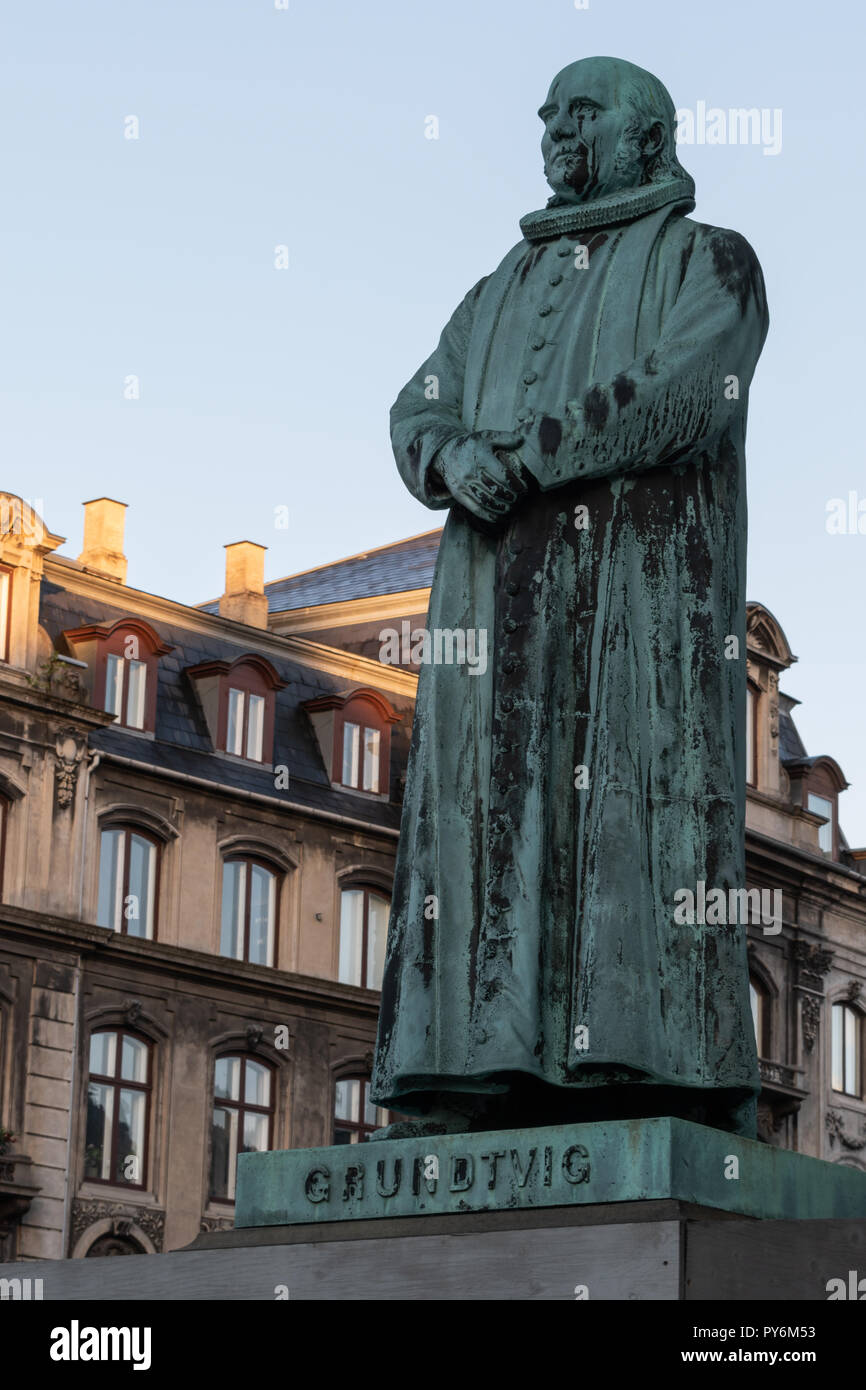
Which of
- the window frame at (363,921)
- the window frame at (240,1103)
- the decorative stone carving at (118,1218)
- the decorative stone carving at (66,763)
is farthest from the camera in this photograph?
the window frame at (363,921)

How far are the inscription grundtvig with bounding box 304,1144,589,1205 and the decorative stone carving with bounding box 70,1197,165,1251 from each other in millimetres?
28938

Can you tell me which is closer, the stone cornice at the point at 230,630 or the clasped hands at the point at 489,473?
the clasped hands at the point at 489,473

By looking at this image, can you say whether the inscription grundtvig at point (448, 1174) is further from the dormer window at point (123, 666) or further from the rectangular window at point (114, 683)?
the rectangular window at point (114, 683)

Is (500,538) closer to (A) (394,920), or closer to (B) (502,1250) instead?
(A) (394,920)

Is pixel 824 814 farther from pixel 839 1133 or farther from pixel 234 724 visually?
pixel 234 724

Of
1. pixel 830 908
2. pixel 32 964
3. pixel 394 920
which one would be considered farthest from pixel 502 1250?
pixel 830 908

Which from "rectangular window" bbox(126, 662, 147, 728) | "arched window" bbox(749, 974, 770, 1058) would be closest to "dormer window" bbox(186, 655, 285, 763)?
"rectangular window" bbox(126, 662, 147, 728)

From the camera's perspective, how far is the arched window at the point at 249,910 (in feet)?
126

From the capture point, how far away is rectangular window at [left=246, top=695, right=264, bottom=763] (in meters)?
40.0

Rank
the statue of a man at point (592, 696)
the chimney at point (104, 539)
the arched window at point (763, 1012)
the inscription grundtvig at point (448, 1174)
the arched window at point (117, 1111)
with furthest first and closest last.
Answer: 1. the arched window at point (763, 1012)
2. the chimney at point (104, 539)
3. the arched window at point (117, 1111)
4. the statue of a man at point (592, 696)
5. the inscription grundtvig at point (448, 1174)

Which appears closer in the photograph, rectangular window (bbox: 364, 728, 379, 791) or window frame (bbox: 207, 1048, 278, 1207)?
window frame (bbox: 207, 1048, 278, 1207)

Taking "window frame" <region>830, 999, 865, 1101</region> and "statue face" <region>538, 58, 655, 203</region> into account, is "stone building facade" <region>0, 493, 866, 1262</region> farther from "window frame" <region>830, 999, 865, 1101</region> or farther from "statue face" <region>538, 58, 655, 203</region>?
"statue face" <region>538, 58, 655, 203</region>

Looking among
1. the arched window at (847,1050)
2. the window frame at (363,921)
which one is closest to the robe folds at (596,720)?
the window frame at (363,921)

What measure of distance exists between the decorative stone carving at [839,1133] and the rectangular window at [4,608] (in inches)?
772
